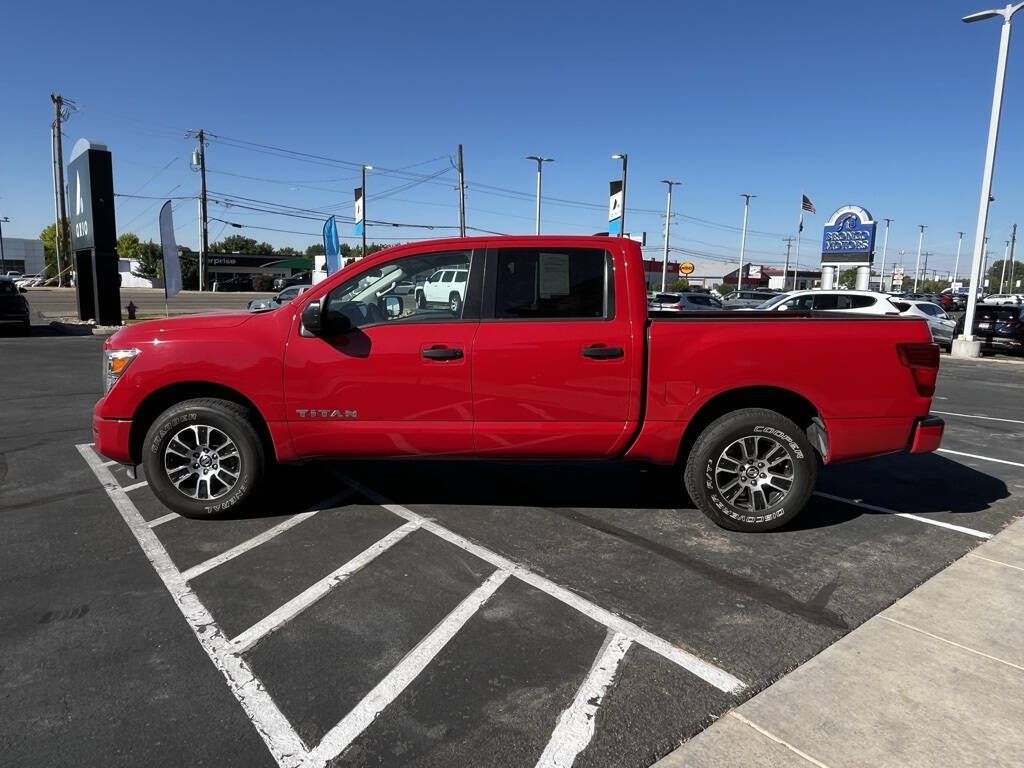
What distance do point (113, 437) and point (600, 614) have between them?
343 cm

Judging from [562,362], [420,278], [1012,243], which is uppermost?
[1012,243]

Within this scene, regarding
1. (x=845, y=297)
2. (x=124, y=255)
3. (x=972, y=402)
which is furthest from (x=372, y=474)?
(x=124, y=255)

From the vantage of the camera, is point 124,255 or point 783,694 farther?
point 124,255

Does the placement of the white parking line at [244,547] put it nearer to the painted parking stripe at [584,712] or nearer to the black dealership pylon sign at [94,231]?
the painted parking stripe at [584,712]

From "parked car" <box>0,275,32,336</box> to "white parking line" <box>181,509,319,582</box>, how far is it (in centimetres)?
1926

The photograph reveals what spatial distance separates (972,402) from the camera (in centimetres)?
1057

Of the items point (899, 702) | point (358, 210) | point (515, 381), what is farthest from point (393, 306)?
point (358, 210)

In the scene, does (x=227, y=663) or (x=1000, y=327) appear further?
(x=1000, y=327)

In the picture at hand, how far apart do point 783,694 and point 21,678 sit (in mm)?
3150

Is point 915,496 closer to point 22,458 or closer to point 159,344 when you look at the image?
point 159,344

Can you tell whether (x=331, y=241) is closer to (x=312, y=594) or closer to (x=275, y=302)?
(x=275, y=302)

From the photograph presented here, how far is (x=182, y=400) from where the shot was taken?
4.59 m

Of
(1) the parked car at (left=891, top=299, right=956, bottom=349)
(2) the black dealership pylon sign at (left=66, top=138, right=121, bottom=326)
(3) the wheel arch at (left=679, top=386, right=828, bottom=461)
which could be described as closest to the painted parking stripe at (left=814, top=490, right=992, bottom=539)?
(3) the wheel arch at (left=679, top=386, right=828, bottom=461)

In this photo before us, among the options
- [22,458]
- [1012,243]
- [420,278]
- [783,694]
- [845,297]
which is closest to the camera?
[783,694]
